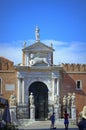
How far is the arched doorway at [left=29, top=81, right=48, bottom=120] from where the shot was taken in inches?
1546

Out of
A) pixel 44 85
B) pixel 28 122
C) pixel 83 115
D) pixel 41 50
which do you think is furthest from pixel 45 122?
pixel 83 115

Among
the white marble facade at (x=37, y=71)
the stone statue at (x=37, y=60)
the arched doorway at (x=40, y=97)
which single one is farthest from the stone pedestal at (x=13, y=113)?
the stone statue at (x=37, y=60)

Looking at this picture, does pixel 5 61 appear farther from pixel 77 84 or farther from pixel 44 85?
pixel 77 84

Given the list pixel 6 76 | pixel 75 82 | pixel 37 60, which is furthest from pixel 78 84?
pixel 6 76

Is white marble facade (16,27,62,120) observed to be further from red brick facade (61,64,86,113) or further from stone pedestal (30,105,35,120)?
stone pedestal (30,105,35,120)

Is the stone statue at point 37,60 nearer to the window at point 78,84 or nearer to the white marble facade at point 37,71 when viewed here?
the white marble facade at point 37,71

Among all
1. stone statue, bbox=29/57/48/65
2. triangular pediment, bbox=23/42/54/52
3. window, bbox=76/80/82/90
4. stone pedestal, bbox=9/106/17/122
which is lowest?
stone pedestal, bbox=9/106/17/122

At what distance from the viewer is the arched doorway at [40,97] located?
39278 millimetres

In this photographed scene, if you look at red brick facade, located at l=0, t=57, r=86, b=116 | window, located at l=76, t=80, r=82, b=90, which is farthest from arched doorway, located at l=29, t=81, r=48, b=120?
window, located at l=76, t=80, r=82, b=90

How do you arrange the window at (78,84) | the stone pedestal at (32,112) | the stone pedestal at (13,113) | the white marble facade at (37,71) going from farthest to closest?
the window at (78,84)
the white marble facade at (37,71)
the stone pedestal at (32,112)
the stone pedestal at (13,113)

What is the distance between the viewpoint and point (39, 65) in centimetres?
3938

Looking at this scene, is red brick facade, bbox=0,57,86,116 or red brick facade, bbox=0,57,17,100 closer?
red brick facade, bbox=0,57,17,100

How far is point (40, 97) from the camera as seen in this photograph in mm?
39812

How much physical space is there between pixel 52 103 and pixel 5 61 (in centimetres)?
580
